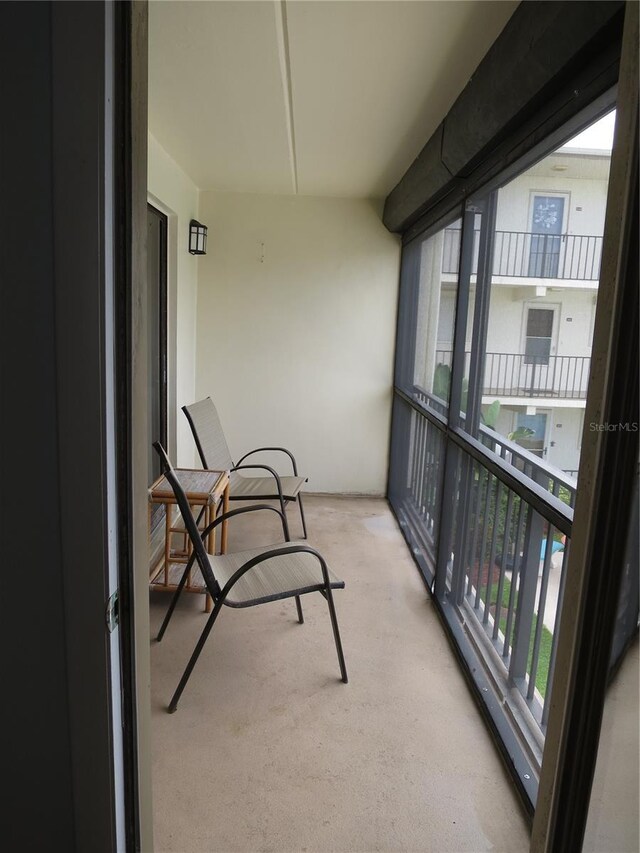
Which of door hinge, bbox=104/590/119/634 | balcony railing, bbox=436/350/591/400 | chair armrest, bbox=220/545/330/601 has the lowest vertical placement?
chair armrest, bbox=220/545/330/601

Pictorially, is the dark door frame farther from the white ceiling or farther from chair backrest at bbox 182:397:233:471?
the white ceiling

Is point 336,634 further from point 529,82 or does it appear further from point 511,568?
point 529,82

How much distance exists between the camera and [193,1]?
1689 mm

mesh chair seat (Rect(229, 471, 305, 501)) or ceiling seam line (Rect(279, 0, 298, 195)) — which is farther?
mesh chair seat (Rect(229, 471, 305, 501))

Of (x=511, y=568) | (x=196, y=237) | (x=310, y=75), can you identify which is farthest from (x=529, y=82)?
(x=196, y=237)

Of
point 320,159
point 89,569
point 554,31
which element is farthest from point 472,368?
point 89,569

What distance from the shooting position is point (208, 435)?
134 inches

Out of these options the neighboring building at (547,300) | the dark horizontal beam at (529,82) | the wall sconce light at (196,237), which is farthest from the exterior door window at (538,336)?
the wall sconce light at (196,237)

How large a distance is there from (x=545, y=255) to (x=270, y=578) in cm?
177

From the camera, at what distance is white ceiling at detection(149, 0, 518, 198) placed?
67.9 inches

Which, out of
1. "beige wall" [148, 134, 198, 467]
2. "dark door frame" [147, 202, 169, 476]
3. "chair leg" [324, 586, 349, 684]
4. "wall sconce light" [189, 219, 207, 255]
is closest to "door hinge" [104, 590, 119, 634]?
"chair leg" [324, 586, 349, 684]

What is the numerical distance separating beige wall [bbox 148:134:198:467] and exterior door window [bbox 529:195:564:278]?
2.18 meters

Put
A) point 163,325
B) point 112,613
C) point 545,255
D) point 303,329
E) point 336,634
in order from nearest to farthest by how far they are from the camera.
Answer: point 112,613 < point 336,634 < point 545,255 < point 163,325 < point 303,329

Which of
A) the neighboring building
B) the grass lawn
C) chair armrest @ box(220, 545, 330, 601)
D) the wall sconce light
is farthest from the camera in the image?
the wall sconce light
